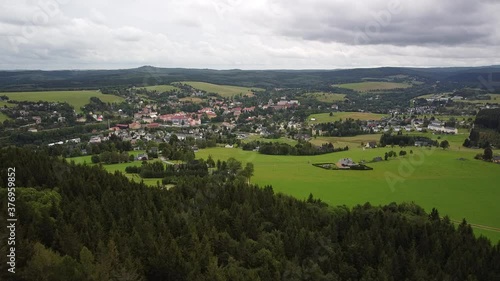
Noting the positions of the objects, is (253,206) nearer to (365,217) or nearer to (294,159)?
(365,217)

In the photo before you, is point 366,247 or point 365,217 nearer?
point 366,247

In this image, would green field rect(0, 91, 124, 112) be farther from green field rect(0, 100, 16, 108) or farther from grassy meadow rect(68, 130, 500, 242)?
grassy meadow rect(68, 130, 500, 242)

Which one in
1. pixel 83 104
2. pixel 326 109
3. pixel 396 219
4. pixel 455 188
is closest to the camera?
pixel 396 219

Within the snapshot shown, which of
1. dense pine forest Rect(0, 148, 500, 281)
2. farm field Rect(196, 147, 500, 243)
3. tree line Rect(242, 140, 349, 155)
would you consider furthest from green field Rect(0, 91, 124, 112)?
dense pine forest Rect(0, 148, 500, 281)

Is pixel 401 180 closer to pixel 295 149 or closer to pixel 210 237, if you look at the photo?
pixel 295 149

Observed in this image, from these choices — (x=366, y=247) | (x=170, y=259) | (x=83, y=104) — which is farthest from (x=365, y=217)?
(x=83, y=104)

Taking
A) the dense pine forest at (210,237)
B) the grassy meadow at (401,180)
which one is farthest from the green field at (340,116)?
the dense pine forest at (210,237)

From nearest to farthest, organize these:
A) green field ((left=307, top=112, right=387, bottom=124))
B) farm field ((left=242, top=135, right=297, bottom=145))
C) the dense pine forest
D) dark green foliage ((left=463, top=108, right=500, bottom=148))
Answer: the dense pine forest, dark green foliage ((left=463, top=108, right=500, bottom=148)), farm field ((left=242, top=135, right=297, bottom=145)), green field ((left=307, top=112, right=387, bottom=124))
